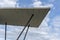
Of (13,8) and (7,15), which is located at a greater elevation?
(13,8)

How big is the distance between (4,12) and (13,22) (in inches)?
76.8

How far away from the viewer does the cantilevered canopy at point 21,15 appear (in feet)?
33.1

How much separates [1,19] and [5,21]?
622mm

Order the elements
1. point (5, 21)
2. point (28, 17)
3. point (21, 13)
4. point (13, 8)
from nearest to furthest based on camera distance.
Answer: point (13, 8) → point (21, 13) → point (28, 17) → point (5, 21)

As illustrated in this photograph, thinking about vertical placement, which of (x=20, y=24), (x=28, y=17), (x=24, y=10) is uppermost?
(x=24, y=10)

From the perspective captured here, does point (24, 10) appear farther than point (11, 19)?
No

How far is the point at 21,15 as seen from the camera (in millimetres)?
10984

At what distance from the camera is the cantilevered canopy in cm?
1009

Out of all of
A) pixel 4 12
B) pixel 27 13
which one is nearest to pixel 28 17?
pixel 27 13

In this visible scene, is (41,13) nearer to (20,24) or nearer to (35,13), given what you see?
(35,13)

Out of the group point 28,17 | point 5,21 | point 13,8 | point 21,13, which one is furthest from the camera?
point 5,21

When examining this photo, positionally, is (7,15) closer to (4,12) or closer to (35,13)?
(4,12)

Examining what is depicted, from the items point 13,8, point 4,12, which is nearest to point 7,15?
point 4,12

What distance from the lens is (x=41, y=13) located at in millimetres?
10422
